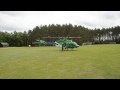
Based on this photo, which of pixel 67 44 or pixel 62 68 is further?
pixel 67 44

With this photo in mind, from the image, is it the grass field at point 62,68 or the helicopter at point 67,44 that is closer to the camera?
the grass field at point 62,68

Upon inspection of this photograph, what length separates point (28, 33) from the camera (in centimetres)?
7019

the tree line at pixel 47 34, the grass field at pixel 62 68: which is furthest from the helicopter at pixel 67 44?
the tree line at pixel 47 34

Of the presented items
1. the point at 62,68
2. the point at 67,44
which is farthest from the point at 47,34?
the point at 62,68

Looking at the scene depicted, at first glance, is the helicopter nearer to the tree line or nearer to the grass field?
the grass field

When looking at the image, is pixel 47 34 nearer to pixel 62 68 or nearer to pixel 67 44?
pixel 67 44

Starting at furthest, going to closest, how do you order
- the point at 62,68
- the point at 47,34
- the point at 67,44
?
1. the point at 47,34
2. the point at 67,44
3. the point at 62,68

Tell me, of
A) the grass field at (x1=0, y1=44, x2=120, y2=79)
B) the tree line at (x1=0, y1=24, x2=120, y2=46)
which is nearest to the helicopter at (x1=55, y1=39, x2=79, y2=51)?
the grass field at (x1=0, y1=44, x2=120, y2=79)

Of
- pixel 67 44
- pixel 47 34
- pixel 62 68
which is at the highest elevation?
pixel 47 34

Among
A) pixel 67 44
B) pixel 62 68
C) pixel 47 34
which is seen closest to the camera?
pixel 62 68

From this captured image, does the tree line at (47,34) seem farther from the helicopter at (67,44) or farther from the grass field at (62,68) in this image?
the grass field at (62,68)

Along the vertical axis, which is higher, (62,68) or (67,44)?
(67,44)
